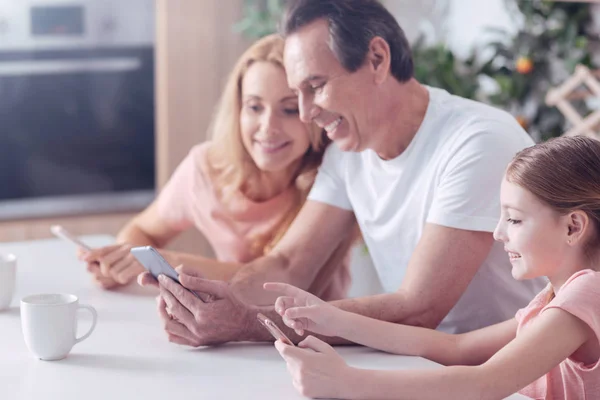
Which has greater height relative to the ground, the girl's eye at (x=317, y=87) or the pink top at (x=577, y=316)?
the girl's eye at (x=317, y=87)

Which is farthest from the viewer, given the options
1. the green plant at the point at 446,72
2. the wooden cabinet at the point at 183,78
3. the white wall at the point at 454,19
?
the wooden cabinet at the point at 183,78

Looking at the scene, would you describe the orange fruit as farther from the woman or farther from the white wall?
the woman

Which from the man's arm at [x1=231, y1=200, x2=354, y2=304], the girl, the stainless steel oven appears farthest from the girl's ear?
the stainless steel oven

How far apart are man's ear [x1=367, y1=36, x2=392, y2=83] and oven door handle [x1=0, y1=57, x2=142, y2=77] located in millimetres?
2376

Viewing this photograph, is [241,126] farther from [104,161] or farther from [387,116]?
[104,161]

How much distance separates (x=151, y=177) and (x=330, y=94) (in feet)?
8.00

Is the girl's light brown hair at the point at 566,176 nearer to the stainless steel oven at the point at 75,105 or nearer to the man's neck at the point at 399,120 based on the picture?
the man's neck at the point at 399,120

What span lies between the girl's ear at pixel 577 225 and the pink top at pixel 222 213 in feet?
3.03

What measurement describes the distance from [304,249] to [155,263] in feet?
1.91

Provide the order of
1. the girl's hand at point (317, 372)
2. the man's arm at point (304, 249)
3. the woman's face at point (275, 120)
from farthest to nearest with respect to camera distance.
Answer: the woman's face at point (275, 120), the man's arm at point (304, 249), the girl's hand at point (317, 372)

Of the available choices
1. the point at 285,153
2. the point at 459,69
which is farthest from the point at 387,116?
the point at 459,69

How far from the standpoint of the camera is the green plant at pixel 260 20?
379 cm

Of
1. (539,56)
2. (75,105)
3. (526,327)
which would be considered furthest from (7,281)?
(75,105)

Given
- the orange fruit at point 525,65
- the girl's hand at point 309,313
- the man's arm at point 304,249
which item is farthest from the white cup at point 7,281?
the orange fruit at point 525,65
